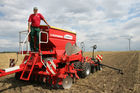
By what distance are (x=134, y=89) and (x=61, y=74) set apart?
313cm

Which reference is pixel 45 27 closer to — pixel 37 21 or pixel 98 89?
pixel 37 21

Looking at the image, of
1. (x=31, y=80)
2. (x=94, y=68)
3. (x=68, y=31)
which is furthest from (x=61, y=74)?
(x=94, y=68)

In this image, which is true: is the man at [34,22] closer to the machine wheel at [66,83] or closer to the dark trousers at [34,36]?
the dark trousers at [34,36]

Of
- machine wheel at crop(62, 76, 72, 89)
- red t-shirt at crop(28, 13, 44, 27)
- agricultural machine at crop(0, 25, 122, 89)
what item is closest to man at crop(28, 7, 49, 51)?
red t-shirt at crop(28, 13, 44, 27)

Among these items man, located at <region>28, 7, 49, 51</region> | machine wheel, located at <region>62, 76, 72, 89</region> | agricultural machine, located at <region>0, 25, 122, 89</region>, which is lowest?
machine wheel, located at <region>62, 76, 72, 89</region>

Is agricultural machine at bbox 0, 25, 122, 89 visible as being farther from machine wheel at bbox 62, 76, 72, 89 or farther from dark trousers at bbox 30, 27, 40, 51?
dark trousers at bbox 30, 27, 40, 51

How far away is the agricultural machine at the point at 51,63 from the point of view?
5.36 m

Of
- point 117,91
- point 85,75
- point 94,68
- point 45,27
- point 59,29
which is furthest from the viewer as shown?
point 94,68

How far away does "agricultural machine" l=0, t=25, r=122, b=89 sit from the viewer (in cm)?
536

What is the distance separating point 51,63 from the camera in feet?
18.1

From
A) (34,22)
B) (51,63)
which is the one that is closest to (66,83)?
(51,63)

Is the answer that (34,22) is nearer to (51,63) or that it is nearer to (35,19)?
(35,19)

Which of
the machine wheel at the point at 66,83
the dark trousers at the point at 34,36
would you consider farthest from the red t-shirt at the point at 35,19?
the machine wheel at the point at 66,83

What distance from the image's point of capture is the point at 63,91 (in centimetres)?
527
